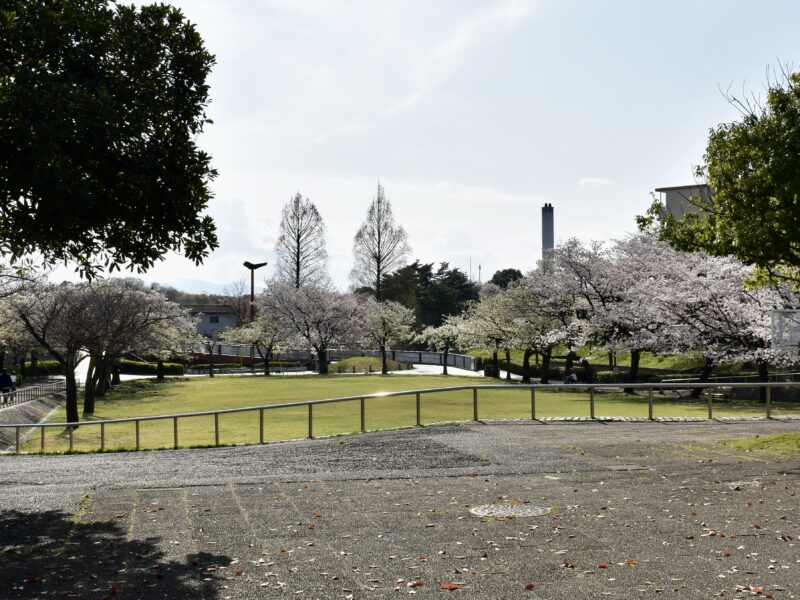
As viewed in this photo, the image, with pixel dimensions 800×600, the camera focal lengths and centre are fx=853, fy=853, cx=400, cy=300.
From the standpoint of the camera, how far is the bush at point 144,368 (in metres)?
69.9

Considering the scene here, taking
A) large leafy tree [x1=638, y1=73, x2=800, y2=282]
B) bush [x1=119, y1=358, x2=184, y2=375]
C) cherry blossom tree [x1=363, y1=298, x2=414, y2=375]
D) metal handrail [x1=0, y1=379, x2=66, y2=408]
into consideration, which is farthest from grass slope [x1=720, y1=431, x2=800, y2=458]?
cherry blossom tree [x1=363, y1=298, x2=414, y2=375]

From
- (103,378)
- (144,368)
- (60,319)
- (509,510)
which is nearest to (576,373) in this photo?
(103,378)

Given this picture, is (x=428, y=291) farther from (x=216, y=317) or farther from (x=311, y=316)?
(x=216, y=317)

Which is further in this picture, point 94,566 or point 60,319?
point 60,319

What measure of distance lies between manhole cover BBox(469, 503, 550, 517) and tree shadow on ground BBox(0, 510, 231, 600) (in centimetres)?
310

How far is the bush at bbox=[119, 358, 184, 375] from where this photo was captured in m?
69.9

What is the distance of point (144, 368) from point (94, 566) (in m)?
67.5

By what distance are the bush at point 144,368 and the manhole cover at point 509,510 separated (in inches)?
2487

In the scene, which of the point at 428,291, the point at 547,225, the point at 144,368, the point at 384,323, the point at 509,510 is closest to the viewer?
the point at 509,510

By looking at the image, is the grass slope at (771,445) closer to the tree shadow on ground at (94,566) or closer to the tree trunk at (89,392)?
the tree shadow on ground at (94,566)

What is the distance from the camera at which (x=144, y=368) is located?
71.9 meters

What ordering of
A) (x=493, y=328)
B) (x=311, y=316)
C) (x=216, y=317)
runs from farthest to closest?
(x=216, y=317), (x=311, y=316), (x=493, y=328)

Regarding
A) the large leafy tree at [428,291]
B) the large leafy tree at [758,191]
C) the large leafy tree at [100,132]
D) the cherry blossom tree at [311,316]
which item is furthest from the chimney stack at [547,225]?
the large leafy tree at [100,132]

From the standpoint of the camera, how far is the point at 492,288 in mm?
103000
